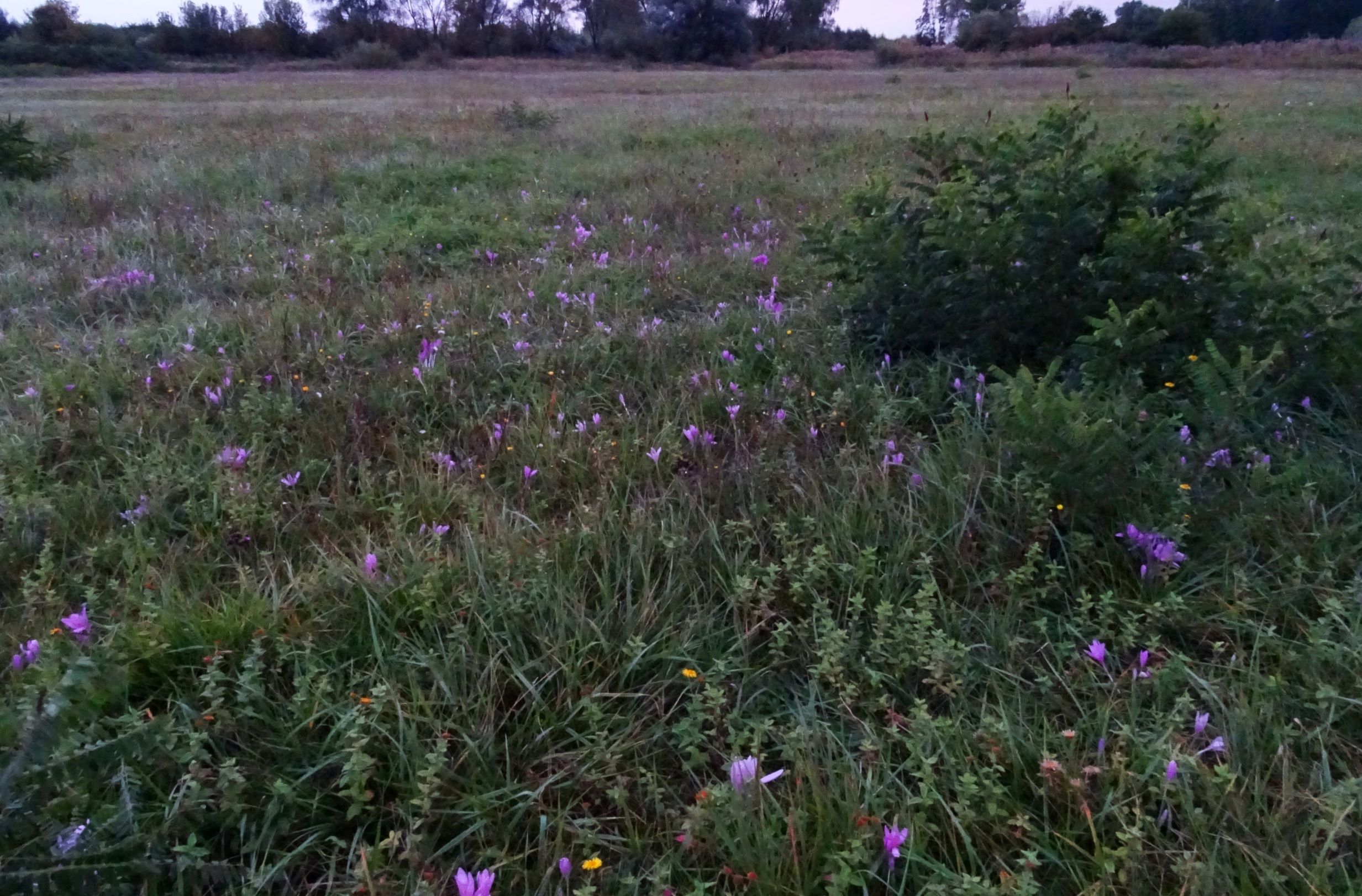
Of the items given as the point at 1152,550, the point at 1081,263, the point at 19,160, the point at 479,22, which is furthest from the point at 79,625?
the point at 479,22

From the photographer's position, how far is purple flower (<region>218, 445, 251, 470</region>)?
3002 mm

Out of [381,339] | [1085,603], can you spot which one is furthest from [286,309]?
[1085,603]

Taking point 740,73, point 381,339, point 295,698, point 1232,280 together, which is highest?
point 740,73

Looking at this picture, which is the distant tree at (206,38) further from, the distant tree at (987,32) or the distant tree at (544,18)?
the distant tree at (987,32)

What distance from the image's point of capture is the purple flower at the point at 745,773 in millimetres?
1785

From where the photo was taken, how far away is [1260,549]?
243 cm

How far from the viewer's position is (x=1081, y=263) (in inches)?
138

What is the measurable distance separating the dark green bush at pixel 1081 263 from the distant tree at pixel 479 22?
197 feet

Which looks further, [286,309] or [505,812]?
[286,309]

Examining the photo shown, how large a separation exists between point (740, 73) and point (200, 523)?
36.4 meters

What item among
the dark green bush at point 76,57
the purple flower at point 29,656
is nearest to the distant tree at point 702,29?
the dark green bush at point 76,57

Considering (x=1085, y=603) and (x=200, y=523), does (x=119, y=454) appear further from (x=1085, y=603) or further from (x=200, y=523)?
(x=1085, y=603)

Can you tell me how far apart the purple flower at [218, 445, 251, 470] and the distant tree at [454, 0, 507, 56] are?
60526 mm

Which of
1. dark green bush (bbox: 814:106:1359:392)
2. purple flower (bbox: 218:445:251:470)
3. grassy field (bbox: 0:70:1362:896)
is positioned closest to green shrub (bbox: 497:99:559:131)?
grassy field (bbox: 0:70:1362:896)
